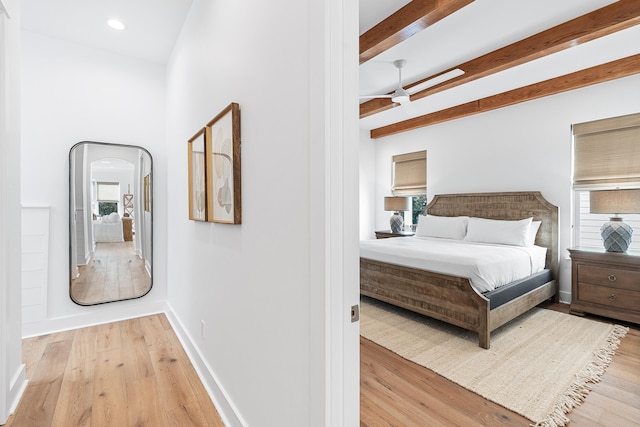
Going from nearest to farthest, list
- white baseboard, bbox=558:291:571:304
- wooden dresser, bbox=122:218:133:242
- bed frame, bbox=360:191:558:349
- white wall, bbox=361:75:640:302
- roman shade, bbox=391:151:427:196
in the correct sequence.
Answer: bed frame, bbox=360:191:558:349
wooden dresser, bbox=122:218:133:242
white wall, bbox=361:75:640:302
white baseboard, bbox=558:291:571:304
roman shade, bbox=391:151:427:196

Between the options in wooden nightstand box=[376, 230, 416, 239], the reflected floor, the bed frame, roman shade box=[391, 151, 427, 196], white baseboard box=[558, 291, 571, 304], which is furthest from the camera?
roman shade box=[391, 151, 427, 196]

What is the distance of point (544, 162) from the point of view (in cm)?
398

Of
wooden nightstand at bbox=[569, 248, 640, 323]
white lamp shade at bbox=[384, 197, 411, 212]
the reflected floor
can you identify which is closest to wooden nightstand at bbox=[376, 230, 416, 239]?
white lamp shade at bbox=[384, 197, 411, 212]

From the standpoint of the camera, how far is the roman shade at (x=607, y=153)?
3.31m

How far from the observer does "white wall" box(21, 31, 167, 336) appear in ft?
9.27

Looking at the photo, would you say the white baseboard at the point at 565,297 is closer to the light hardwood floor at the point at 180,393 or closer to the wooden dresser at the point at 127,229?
the light hardwood floor at the point at 180,393

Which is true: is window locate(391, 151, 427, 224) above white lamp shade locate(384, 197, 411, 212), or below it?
above

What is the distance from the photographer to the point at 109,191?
3100 millimetres

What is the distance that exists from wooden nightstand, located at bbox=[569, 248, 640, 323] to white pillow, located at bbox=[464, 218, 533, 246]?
0.53 m

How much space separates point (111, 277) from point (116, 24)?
238cm

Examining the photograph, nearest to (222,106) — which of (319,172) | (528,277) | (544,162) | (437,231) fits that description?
(319,172)

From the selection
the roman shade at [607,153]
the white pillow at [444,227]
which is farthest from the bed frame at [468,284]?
the roman shade at [607,153]

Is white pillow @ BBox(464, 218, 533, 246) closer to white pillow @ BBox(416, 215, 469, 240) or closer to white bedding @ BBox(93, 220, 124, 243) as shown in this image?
white pillow @ BBox(416, 215, 469, 240)

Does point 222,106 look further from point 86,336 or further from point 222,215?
point 86,336
